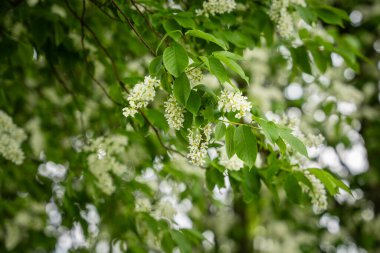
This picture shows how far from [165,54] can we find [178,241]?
1148 mm

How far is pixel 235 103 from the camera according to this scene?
5.32 feet

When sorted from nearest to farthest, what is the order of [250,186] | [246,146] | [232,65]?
[232,65] < [246,146] < [250,186]

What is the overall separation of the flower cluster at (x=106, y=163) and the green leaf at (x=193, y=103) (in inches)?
48.9

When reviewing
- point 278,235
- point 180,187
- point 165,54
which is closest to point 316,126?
point 278,235

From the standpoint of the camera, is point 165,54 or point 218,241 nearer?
point 165,54

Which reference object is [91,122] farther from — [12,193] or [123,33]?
[12,193]

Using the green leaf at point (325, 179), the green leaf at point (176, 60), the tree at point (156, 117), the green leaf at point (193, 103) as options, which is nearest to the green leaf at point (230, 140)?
the tree at point (156, 117)

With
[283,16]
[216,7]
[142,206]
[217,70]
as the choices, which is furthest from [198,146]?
[283,16]

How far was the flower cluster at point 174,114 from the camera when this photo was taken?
1.67 metres

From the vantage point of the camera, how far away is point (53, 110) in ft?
14.1

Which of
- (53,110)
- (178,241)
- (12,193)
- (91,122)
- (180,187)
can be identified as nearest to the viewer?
(178,241)

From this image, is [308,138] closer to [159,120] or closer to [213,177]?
[213,177]

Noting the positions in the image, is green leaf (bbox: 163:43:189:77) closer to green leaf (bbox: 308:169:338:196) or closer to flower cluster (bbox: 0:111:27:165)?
green leaf (bbox: 308:169:338:196)

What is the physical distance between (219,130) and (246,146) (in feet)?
0.39
